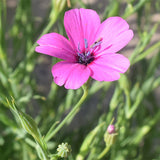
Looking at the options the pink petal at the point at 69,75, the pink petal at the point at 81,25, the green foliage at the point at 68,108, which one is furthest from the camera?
the green foliage at the point at 68,108

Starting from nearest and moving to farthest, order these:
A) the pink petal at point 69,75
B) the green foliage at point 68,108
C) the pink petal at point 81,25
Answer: the pink petal at point 69,75, the pink petal at point 81,25, the green foliage at point 68,108

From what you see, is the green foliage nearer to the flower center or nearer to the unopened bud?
the unopened bud

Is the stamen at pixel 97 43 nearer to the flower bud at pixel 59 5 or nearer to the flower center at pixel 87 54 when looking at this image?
the flower center at pixel 87 54

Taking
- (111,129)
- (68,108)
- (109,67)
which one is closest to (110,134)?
(111,129)

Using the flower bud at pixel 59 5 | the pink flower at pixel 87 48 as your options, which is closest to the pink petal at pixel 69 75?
the pink flower at pixel 87 48

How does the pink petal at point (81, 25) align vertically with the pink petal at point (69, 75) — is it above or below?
above

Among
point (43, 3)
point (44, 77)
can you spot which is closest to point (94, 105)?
point (44, 77)

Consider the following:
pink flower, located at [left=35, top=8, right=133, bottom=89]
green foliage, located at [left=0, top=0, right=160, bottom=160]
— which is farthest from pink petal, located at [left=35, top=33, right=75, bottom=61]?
green foliage, located at [left=0, top=0, right=160, bottom=160]
